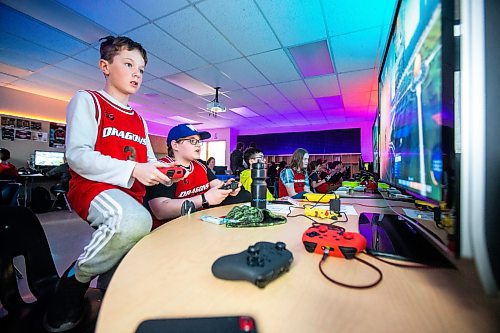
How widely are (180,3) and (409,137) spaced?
8.13 feet

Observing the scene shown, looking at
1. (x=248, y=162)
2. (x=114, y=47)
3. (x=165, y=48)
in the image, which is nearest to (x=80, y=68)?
(x=165, y=48)

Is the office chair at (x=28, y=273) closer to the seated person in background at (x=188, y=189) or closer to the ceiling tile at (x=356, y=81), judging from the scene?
the seated person in background at (x=188, y=189)

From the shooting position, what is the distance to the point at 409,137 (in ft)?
1.65

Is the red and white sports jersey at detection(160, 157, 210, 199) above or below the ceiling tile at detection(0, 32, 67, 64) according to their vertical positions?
below

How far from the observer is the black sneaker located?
0.64 meters

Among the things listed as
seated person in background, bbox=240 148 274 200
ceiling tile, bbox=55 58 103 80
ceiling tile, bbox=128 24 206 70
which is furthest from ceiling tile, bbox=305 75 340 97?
ceiling tile, bbox=55 58 103 80

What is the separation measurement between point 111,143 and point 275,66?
3.22 meters

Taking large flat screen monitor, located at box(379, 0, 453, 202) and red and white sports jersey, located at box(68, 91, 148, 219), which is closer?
large flat screen monitor, located at box(379, 0, 453, 202)

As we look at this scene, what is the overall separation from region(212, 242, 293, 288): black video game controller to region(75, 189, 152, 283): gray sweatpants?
30cm

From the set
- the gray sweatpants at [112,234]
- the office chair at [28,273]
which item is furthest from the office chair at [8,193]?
the gray sweatpants at [112,234]

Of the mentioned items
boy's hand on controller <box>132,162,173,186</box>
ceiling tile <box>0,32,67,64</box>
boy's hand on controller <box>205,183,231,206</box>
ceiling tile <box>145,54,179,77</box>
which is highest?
ceiling tile <box>0,32,67,64</box>

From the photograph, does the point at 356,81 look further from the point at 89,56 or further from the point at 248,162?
the point at 89,56

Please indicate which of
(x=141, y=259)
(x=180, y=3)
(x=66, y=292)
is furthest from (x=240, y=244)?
(x=180, y=3)

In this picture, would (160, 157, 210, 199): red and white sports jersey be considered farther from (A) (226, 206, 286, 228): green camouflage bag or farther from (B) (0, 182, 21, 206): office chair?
(B) (0, 182, 21, 206): office chair
